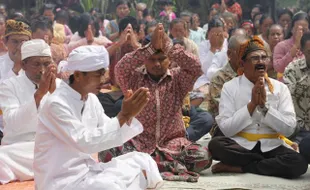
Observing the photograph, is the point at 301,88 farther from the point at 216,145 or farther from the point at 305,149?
the point at 216,145

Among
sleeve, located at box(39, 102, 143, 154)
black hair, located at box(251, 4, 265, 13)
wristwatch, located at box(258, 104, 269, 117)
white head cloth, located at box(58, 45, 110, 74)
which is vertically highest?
white head cloth, located at box(58, 45, 110, 74)

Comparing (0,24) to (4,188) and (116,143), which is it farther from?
(116,143)

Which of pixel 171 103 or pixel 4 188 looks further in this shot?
pixel 171 103

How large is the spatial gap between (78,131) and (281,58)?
653 centimetres

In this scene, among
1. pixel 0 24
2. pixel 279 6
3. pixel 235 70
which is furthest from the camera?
pixel 279 6

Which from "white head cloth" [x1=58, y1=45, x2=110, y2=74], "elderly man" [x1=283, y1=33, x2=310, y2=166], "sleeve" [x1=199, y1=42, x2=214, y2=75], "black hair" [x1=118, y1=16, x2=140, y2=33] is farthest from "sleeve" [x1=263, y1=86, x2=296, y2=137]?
"black hair" [x1=118, y1=16, x2=140, y2=33]

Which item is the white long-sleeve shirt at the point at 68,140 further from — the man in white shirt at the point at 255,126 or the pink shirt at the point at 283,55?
the pink shirt at the point at 283,55

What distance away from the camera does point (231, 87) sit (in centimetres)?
748

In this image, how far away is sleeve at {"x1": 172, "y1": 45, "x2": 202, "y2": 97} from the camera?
7.39 metres

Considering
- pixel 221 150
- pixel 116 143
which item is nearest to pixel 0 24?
pixel 221 150

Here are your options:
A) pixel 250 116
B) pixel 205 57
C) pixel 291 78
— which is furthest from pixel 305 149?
pixel 205 57

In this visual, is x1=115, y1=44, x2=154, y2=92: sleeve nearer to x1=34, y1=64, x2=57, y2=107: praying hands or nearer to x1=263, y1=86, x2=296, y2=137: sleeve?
x1=34, y1=64, x2=57, y2=107: praying hands

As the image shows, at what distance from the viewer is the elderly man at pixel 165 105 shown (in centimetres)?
726

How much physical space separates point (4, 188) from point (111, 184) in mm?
1873
